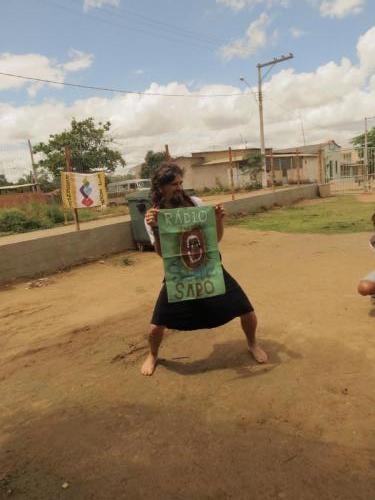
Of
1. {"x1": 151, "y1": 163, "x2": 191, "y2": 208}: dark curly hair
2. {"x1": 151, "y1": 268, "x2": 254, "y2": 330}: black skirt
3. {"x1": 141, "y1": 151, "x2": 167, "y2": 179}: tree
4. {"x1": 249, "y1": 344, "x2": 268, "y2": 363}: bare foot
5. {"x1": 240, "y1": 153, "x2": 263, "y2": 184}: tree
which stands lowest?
{"x1": 249, "y1": 344, "x2": 268, "y2": 363}: bare foot

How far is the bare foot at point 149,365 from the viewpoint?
318 centimetres

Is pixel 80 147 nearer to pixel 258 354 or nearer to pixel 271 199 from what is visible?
pixel 271 199

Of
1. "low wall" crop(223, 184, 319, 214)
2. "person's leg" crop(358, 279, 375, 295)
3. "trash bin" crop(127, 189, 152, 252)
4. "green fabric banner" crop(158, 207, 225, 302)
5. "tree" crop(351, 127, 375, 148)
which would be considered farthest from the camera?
"tree" crop(351, 127, 375, 148)

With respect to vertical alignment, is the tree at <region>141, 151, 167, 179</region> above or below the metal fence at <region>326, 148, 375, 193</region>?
above

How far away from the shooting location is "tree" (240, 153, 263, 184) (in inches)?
1073

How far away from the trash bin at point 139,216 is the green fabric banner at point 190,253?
18.5 feet

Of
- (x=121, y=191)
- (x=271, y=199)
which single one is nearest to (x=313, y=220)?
(x=271, y=199)

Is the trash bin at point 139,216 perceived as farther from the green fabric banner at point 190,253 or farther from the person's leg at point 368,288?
the green fabric banner at point 190,253

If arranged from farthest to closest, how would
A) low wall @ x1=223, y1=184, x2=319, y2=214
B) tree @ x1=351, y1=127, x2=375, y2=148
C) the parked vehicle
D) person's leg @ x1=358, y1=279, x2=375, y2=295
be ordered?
tree @ x1=351, y1=127, x2=375, y2=148, the parked vehicle, low wall @ x1=223, y1=184, x2=319, y2=214, person's leg @ x1=358, y1=279, x2=375, y2=295

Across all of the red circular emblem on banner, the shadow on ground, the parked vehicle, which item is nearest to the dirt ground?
the shadow on ground

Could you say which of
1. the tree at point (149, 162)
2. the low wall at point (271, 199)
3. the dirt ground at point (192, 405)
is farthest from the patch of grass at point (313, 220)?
the tree at point (149, 162)

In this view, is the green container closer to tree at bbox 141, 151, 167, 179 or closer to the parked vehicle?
the parked vehicle

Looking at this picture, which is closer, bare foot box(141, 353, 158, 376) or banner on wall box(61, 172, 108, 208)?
bare foot box(141, 353, 158, 376)

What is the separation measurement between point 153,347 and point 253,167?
1012 inches
